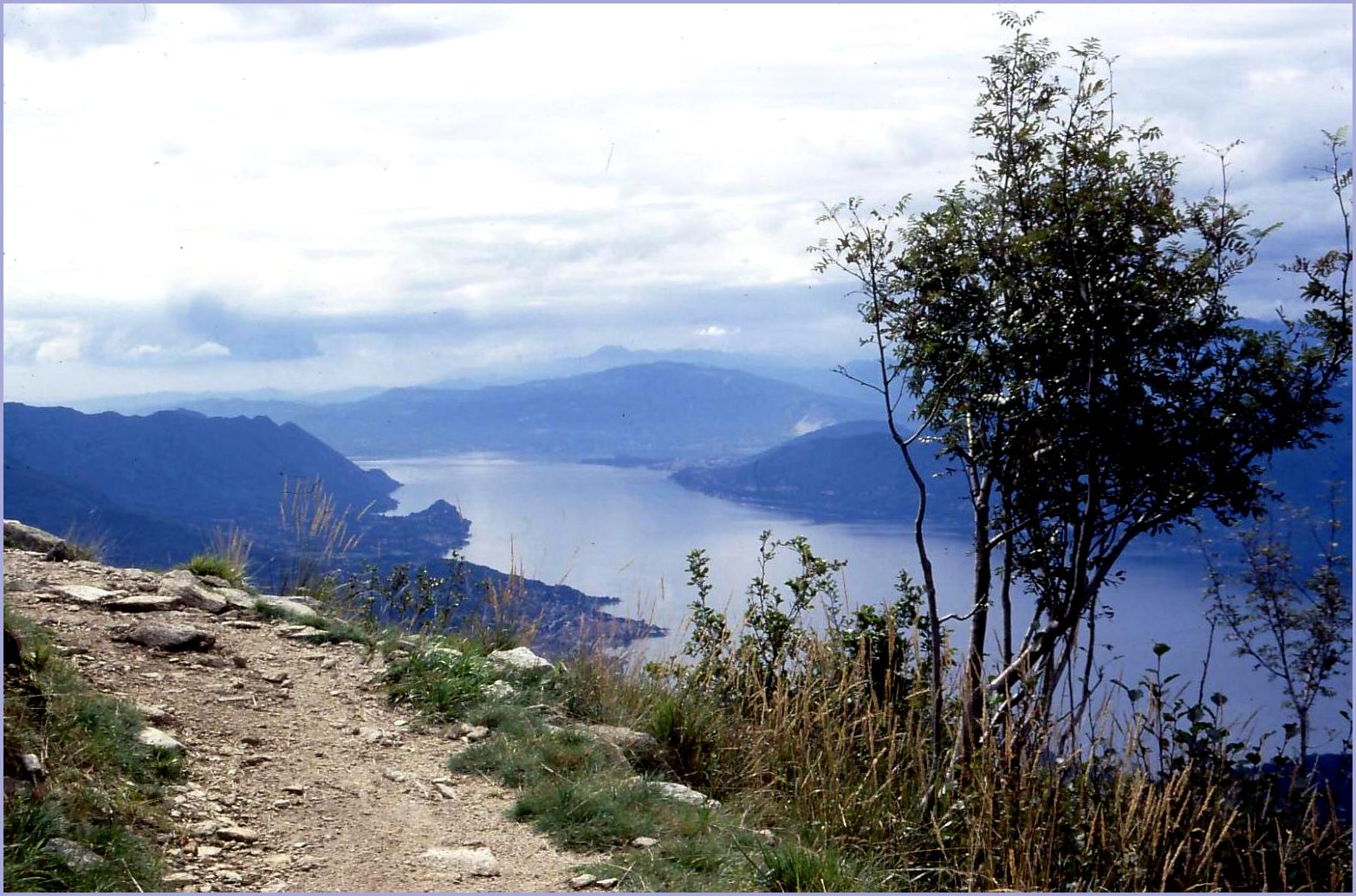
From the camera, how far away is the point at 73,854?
317 centimetres

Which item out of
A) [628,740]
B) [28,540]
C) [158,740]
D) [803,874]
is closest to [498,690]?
[628,740]

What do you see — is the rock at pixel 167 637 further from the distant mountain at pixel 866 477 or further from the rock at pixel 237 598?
the distant mountain at pixel 866 477

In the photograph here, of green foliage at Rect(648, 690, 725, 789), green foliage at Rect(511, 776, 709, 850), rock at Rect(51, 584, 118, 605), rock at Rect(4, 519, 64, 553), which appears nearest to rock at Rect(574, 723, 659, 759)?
green foliage at Rect(648, 690, 725, 789)

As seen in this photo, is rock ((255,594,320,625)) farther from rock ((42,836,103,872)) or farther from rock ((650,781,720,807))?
rock ((42,836,103,872))

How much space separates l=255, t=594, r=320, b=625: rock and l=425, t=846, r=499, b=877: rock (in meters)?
3.14

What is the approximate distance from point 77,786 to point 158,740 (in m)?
0.66

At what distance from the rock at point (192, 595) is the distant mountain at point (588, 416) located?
46600 mm

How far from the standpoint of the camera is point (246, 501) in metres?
35.4

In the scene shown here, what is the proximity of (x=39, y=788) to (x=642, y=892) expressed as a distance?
1969 mm

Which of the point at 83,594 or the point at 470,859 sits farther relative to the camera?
the point at 83,594

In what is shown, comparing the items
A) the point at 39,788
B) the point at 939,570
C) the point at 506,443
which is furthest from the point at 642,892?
the point at 506,443

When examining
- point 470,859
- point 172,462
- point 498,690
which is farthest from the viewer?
point 172,462

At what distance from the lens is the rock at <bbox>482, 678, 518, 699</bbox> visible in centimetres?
541

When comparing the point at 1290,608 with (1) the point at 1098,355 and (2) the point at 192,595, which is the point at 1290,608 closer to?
(1) the point at 1098,355
